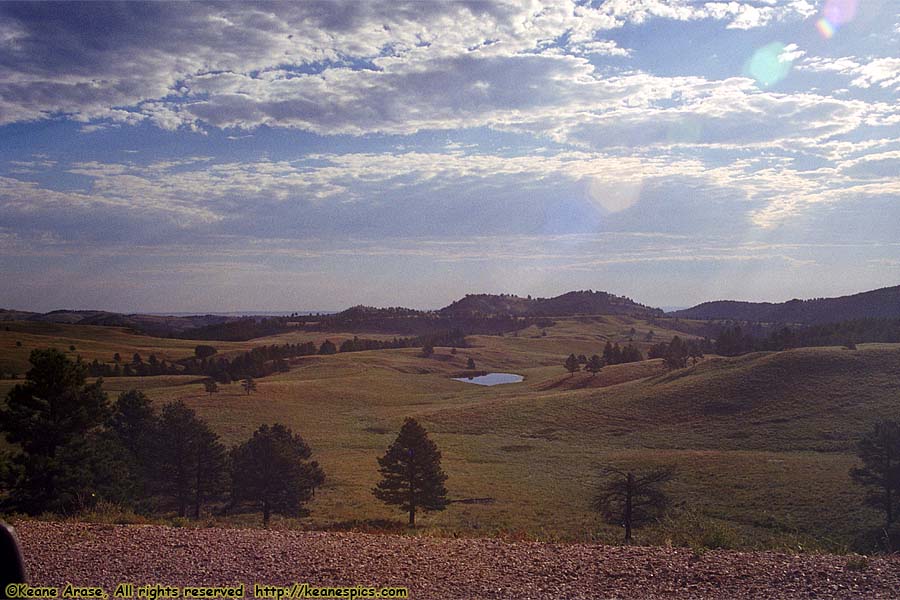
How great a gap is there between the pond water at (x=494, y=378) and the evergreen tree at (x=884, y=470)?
83.7 m

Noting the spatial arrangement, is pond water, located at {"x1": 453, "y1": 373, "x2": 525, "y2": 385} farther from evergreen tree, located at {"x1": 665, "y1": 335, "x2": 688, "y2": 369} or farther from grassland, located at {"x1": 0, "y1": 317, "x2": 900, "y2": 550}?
evergreen tree, located at {"x1": 665, "y1": 335, "x2": 688, "y2": 369}

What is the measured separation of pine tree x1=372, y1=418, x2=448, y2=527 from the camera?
27.8 m

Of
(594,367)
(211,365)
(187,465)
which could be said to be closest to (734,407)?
(594,367)

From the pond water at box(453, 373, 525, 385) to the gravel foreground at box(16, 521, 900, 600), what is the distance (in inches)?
3963

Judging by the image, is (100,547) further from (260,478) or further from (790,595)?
(260,478)

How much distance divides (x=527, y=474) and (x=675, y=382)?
35.7 metres

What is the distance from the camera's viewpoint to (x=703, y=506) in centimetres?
2923

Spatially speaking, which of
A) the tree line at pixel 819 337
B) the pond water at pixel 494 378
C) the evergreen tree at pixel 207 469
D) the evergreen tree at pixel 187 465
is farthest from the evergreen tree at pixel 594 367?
the evergreen tree at pixel 187 465

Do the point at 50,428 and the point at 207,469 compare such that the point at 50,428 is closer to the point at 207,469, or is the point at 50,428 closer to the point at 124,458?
the point at 124,458

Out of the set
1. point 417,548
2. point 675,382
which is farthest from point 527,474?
point 675,382

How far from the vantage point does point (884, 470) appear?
81.3 ft

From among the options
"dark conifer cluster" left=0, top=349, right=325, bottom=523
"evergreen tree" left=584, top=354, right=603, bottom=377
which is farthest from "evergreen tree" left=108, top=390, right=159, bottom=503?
"evergreen tree" left=584, top=354, right=603, bottom=377

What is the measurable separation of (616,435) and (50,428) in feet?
147

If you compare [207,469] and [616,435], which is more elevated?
[207,469]
